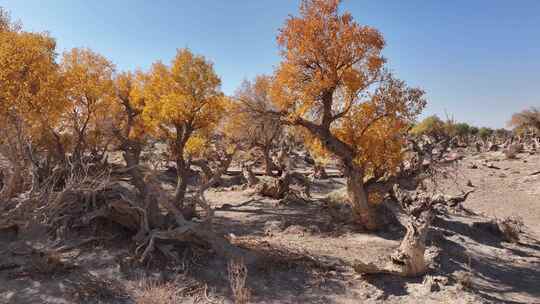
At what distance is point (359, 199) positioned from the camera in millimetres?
14305

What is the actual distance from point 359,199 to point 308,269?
5059 mm

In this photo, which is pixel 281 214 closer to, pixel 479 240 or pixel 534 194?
pixel 479 240

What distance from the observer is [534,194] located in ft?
84.7

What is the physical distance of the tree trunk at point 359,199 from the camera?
45.7ft

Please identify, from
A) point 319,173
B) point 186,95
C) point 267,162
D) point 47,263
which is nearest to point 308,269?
point 47,263

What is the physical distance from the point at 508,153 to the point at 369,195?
127 ft

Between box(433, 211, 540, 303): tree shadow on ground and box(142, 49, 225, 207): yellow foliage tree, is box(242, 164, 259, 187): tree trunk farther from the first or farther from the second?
box(433, 211, 540, 303): tree shadow on ground

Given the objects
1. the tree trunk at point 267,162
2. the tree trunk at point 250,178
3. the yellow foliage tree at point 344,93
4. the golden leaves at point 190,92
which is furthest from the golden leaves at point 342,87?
the tree trunk at point 267,162

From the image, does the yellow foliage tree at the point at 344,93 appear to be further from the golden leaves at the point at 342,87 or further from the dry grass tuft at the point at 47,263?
the dry grass tuft at the point at 47,263

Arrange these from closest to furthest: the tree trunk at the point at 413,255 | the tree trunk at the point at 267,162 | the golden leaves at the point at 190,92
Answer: the tree trunk at the point at 413,255
the golden leaves at the point at 190,92
the tree trunk at the point at 267,162

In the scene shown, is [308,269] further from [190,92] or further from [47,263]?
[190,92]

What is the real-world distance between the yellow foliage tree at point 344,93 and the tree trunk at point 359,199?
0.13 feet

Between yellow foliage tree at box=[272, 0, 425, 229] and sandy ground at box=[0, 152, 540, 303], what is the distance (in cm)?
273

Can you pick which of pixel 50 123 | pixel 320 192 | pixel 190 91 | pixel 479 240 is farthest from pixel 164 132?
pixel 479 240
